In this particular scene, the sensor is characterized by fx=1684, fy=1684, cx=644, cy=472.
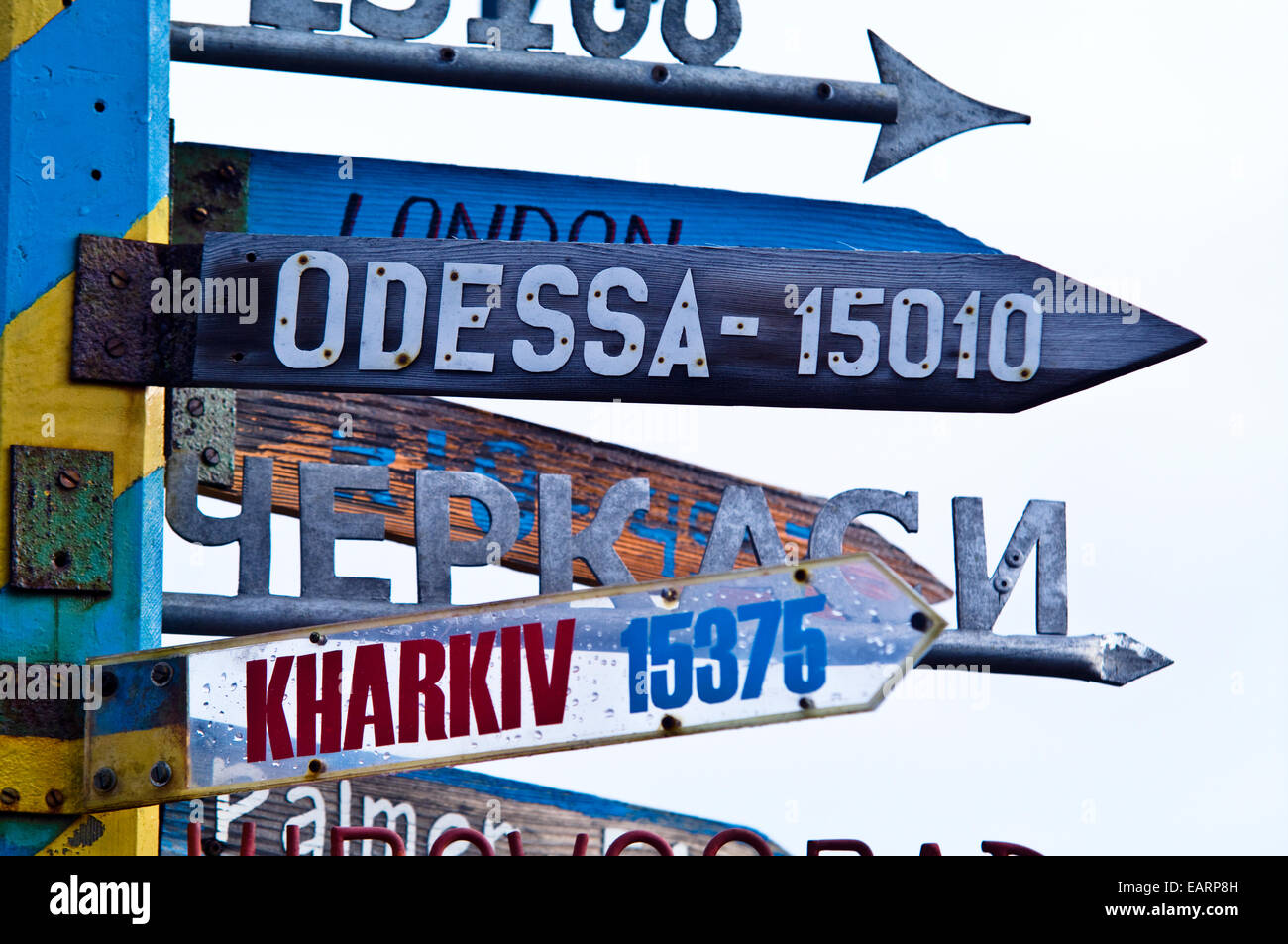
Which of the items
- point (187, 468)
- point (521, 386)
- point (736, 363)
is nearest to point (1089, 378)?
point (736, 363)

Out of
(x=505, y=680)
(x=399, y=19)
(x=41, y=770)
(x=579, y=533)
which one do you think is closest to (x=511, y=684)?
(x=505, y=680)

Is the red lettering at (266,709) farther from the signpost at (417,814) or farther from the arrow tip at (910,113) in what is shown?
the arrow tip at (910,113)

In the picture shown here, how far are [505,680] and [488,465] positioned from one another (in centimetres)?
208

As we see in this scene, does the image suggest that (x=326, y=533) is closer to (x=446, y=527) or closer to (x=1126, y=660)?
(x=446, y=527)

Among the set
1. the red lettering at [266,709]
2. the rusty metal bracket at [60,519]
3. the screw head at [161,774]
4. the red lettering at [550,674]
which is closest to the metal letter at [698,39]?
the rusty metal bracket at [60,519]

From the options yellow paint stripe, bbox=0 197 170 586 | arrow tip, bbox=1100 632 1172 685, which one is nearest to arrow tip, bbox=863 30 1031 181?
arrow tip, bbox=1100 632 1172 685

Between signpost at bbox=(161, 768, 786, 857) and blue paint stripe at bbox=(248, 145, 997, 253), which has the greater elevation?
blue paint stripe at bbox=(248, 145, 997, 253)

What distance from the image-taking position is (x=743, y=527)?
4516 mm

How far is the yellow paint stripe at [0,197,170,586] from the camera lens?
136 inches

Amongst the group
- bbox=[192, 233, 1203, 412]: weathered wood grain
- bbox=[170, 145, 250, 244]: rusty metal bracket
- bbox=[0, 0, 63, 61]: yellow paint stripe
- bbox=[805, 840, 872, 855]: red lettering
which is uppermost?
bbox=[0, 0, 63, 61]: yellow paint stripe

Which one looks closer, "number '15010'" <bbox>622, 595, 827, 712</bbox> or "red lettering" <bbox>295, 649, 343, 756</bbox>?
"number '15010'" <bbox>622, 595, 827, 712</bbox>

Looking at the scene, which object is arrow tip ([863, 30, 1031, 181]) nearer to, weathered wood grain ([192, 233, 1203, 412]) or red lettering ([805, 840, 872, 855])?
weathered wood grain ([192, 233, 1203, 412])

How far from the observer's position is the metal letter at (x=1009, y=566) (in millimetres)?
4656
